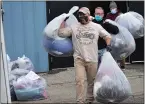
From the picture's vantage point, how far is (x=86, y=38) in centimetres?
591

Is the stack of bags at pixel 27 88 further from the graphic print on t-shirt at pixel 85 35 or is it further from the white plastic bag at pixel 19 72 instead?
the graphic print on t-shirt at pixel 85 35

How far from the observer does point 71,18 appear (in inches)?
249

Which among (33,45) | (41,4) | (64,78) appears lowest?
(64,78)

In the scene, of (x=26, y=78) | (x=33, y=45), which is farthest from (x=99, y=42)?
(x=33, y=45)

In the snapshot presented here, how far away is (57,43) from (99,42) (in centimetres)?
70

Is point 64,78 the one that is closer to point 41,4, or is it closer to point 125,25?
point 41,4

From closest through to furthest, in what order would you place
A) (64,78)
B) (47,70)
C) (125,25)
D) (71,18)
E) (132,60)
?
(71,18), (125,25), (64,78), (47,70), (132,60)

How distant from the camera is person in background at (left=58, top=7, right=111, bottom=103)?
590 centimetres

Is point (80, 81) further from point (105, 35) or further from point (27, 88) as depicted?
point (27, 88)

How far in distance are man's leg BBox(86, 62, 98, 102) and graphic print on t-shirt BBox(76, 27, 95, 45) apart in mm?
360

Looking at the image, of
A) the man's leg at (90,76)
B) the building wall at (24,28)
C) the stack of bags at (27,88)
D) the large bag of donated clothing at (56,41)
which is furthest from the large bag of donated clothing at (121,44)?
the building wall at (24,28)

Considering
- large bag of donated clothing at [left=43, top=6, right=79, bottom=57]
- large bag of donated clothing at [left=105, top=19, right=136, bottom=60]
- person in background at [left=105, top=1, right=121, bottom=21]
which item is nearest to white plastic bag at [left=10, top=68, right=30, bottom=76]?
large bag of donated clothing at [left=43, top=6, right=79, bottom=57]

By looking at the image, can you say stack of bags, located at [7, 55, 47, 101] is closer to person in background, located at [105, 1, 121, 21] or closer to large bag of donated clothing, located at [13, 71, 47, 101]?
large bag of donated clothing, located at [13, 71, 47, 101]

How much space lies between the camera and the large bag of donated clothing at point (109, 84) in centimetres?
552
